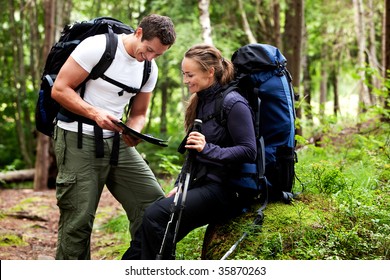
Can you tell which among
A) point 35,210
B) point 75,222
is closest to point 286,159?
point 75,222

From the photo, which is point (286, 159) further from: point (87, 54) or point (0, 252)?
point (0, 252)

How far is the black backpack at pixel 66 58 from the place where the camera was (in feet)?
14.4

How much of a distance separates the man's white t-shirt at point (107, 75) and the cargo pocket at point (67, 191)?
0.42m

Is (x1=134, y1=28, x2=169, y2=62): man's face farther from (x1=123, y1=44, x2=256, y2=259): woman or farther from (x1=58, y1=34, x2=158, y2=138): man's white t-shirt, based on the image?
(x1=123, y1=44, x2=256, y2=259): woman

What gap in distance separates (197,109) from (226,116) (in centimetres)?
40

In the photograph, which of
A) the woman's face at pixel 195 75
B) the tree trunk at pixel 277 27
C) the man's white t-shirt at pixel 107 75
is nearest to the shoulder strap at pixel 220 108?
the woman's face at pixel 195 75

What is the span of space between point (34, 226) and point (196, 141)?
19.3ft

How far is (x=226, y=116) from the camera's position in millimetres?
4090

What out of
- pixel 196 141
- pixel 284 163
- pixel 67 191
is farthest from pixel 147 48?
pixel 284 163

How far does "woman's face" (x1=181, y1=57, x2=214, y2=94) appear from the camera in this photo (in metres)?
4.22

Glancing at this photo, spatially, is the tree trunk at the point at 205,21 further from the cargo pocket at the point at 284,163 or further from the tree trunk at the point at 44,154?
the cargo pocket at the point at 284,163

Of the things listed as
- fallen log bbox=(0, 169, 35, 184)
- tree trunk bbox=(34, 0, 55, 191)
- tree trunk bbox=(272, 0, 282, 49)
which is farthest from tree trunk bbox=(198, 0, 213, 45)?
fallen log bbox=(0, 169, 35, 184)

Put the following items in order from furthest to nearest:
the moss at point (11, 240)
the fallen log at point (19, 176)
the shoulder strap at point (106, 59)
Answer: the fallen log at point (19, 176)
the moss at point (11, 240)
the shoulder strap at point (106, 59)
